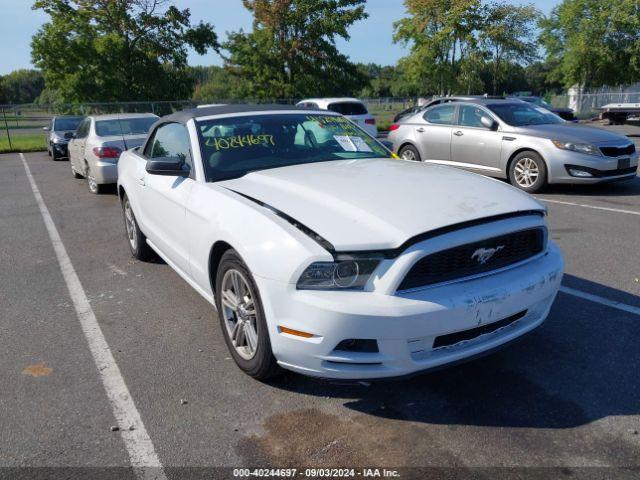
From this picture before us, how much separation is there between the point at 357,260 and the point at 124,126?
9.00m

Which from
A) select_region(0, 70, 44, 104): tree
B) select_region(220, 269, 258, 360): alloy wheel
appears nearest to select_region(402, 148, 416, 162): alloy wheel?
select_region(220, 269, 258, 360): alloy wheel

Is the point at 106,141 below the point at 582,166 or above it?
above

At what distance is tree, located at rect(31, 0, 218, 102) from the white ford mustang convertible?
29.2 metres

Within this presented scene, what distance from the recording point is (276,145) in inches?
170

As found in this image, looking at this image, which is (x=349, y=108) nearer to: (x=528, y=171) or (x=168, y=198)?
(x=528, y=171)

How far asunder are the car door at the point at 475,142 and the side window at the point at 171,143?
6103mm

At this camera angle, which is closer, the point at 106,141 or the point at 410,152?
the point at 106,141

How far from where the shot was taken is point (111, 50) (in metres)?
29.8

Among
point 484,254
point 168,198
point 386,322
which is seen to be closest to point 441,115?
point 168,198

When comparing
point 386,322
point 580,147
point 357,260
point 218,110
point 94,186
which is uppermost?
point 218,110

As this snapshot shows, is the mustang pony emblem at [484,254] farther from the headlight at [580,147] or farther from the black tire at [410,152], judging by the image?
the black tire at [410,152]

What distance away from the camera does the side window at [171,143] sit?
14.0 ft

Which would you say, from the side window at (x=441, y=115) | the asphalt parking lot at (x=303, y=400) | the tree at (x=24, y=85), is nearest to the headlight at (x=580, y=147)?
the side window at (x=441, y=115)

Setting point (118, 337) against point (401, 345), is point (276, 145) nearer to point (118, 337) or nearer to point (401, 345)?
Result: point (118, 337)
